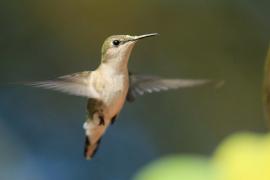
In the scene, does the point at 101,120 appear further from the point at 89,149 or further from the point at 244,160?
the point at 244,160

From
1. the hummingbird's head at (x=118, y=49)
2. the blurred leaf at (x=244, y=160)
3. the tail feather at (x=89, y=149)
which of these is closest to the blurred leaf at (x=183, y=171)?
the blurred leaf at (x=244, y=160)

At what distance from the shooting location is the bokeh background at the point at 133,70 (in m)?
1.03

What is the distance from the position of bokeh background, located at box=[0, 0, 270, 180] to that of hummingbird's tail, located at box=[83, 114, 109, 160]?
0.02m

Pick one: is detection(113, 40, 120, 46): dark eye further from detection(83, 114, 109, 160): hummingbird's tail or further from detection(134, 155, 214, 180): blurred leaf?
detection(134, 155, 214, 180): blurred leaf

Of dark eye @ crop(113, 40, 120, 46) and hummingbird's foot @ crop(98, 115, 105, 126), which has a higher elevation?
dark eye @ crop(113, 40, 120, 46)

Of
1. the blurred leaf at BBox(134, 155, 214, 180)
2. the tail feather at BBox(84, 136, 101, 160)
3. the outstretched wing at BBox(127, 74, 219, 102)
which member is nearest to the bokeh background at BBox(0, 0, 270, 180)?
the tail feather at BBox(84, 136, 101, 160)

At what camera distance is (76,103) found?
1053 mm

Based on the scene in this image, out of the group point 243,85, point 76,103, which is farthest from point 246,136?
point 243,85

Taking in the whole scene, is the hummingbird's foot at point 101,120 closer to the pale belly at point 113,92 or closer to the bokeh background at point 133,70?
the pale belly at point 113,92

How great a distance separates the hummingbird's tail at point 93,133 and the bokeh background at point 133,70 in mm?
21

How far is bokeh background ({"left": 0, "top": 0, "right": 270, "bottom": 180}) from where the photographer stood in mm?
1032

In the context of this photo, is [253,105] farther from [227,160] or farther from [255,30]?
[227,160]

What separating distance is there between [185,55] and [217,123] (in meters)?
0.16

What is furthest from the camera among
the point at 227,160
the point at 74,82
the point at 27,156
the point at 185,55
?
the point at 185,55
